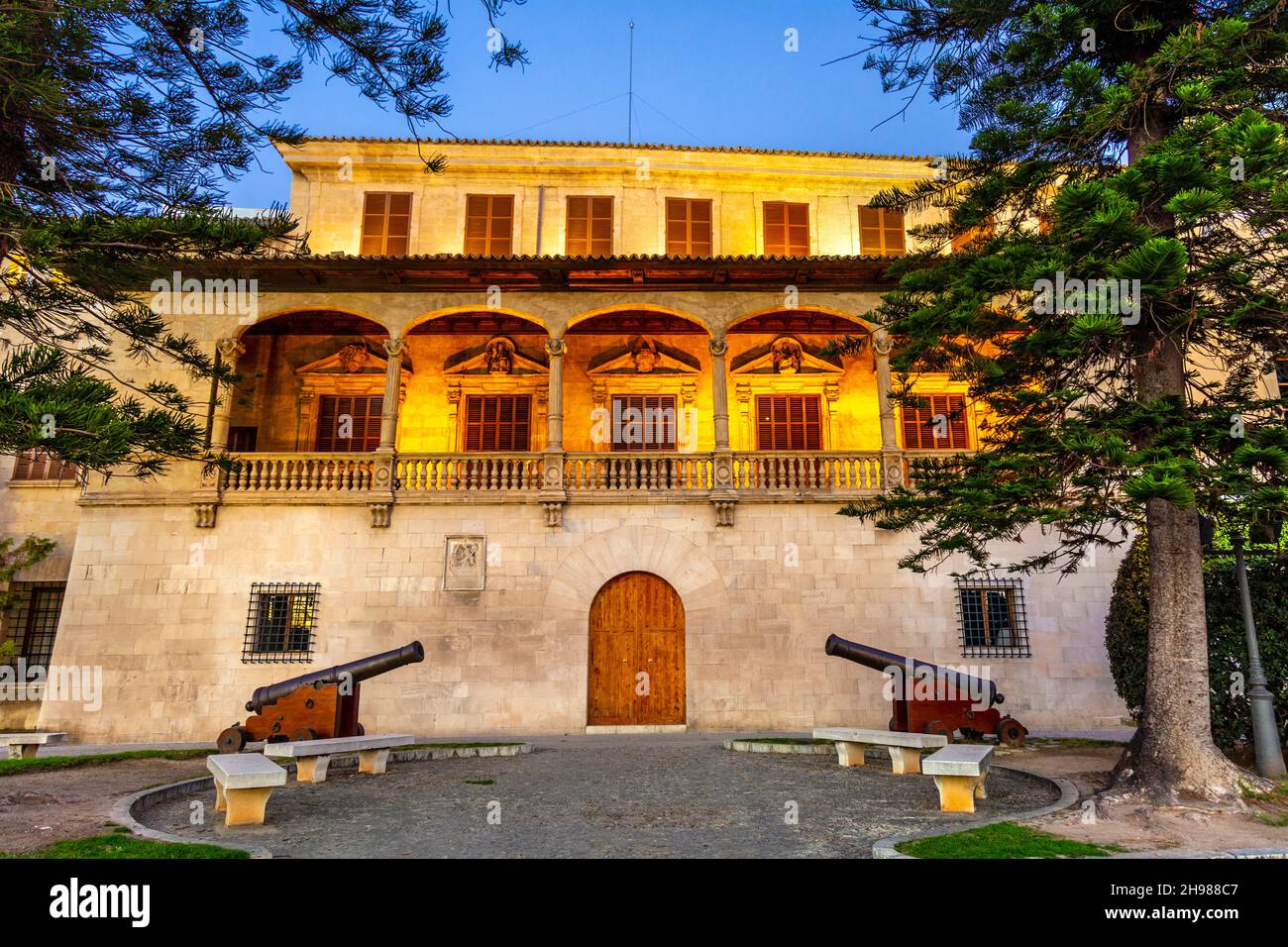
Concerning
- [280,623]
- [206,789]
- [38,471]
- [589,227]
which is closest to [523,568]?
[280,623]

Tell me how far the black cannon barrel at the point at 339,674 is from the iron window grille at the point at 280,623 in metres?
3.96

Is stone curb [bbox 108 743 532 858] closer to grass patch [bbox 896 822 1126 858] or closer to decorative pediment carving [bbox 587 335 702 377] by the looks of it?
grass patch [bbox 896 822 1126 858]

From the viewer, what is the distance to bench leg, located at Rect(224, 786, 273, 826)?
6965 millimetres

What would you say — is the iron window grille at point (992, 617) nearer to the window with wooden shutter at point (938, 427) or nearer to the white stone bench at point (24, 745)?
the window with wooden shutter at point (938, 427)

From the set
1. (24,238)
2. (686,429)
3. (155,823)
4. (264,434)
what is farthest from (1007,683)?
(264,434)

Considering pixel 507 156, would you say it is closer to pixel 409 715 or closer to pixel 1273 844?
pixel 409 715

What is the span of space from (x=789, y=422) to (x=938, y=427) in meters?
3.70

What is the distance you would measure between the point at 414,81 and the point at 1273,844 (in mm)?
9402

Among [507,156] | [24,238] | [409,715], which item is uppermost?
[507,156]

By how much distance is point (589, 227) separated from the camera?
20.0 meters

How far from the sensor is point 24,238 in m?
6.67

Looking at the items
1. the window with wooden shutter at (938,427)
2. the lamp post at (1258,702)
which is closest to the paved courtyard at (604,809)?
the lamp post at (1258,702)

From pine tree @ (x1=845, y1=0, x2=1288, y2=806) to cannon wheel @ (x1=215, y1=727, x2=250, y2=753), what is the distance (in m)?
9.82

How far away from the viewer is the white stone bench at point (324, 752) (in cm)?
938
